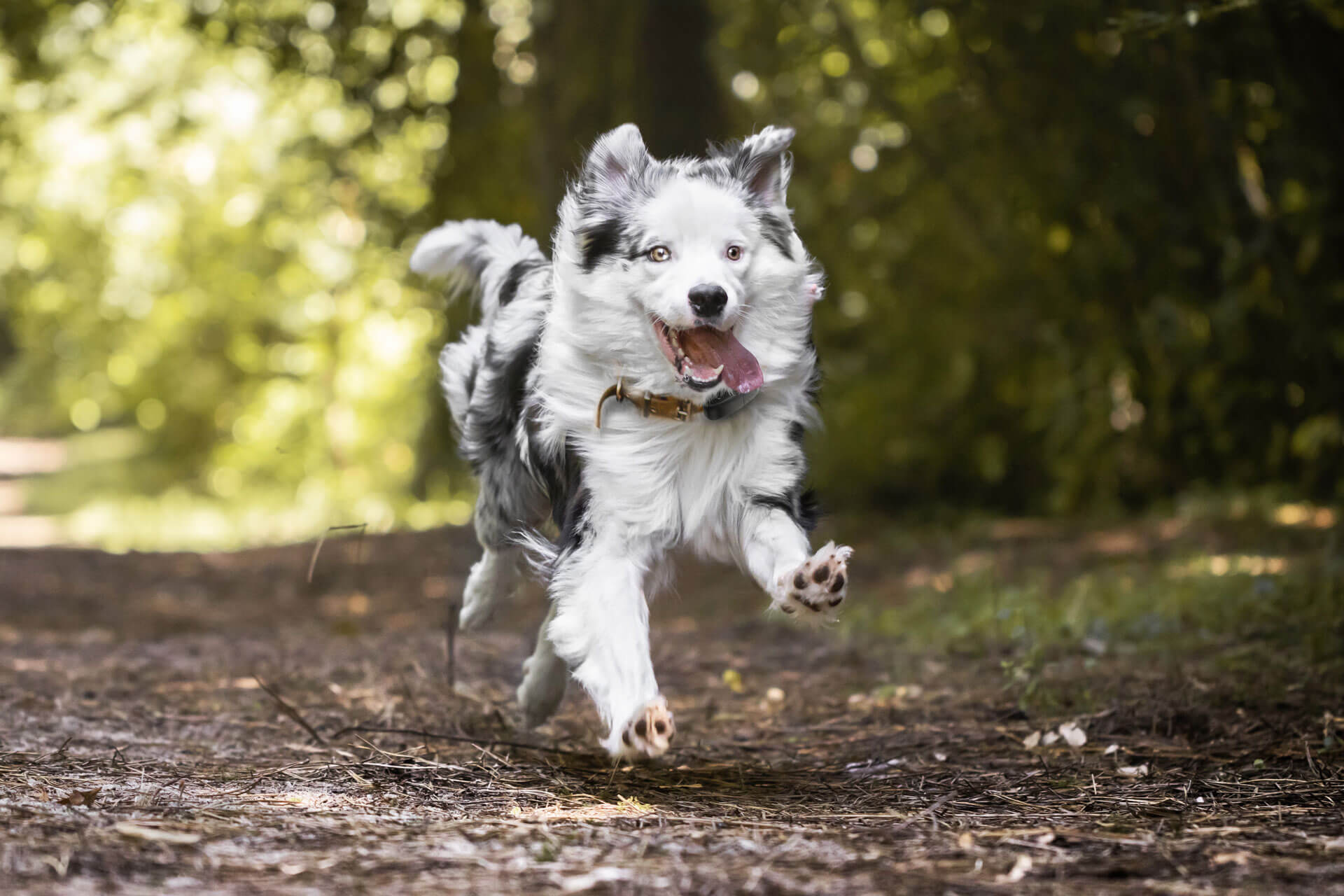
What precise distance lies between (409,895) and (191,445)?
76.0 feet

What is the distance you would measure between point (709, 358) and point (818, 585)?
0.71m

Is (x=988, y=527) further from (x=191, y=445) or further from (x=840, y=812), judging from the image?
(x=191, y=445)

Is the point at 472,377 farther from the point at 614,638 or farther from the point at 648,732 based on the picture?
the point at 648,732

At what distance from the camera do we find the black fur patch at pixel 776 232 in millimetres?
3754

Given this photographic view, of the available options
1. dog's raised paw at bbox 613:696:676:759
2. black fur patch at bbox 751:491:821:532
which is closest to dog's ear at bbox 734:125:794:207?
black fur patch at bbox 751:491:821:532

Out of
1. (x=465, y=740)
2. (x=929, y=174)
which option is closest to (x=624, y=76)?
(x=929, y=174)

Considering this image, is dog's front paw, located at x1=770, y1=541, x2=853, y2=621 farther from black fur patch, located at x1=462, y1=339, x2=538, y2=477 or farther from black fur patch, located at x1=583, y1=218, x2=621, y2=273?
black fur patch, located at x1=462, y1=339, x2=538, y2=477

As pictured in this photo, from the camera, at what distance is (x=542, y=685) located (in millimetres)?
4453

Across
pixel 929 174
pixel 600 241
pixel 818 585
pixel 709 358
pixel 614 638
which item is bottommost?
pixel 614 638

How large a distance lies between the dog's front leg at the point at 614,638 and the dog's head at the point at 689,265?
1.65 ft

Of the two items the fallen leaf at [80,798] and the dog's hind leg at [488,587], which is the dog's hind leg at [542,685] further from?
the fallen leaf at [80,798]

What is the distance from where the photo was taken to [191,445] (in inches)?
951

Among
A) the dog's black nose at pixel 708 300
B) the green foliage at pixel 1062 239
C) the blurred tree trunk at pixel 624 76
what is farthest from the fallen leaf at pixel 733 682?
the blurred tree trunk at pixel 624 76

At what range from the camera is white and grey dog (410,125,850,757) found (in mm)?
3576
